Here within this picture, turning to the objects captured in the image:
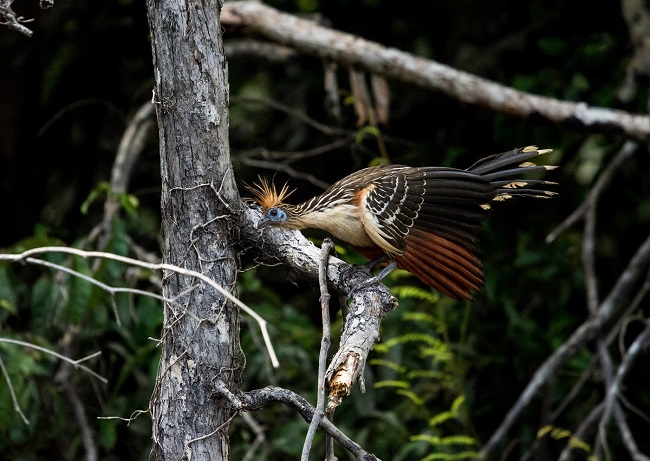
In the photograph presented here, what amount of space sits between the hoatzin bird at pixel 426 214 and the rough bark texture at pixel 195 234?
0.21 meters

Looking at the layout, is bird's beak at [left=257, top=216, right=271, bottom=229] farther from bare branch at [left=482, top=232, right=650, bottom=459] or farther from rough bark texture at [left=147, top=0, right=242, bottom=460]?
bare branch at [left=482, top=232, right=650, bottom=459]

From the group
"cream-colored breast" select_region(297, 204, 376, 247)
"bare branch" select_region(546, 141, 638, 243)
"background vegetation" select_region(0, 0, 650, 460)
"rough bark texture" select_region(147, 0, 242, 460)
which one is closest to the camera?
"rough bark texture" select_region(147, 0, 242, 460)

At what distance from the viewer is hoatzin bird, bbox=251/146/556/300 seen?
264 cm

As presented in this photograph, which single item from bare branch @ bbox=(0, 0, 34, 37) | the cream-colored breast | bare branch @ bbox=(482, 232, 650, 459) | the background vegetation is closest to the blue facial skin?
the cream-colored breast

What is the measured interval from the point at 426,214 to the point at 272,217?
44cm

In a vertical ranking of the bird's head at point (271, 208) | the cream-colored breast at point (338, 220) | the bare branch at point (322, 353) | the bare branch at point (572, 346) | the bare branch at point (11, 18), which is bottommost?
the bare branch at point (572, 346)

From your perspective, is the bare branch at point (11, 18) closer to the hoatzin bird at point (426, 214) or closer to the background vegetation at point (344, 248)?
the hoatzin bird at point (426, 214)

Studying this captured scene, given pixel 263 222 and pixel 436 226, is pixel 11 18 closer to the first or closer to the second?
pixel 263 222

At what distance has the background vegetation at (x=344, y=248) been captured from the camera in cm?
438

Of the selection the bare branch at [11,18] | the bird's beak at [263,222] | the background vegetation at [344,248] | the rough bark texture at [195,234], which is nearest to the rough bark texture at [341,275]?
the bird's beak at [263,222]

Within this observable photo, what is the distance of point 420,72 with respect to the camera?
4441 millimetres

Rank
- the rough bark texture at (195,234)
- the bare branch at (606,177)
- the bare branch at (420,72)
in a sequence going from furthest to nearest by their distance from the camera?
1. the bare branch at (606,177)
2. the bare branch at (420,72)
3. the rough bark texture at (195,234)

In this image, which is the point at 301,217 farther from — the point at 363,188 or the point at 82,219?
the point at 82,219

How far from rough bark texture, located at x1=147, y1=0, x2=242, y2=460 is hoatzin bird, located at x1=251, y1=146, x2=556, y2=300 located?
8.2 inches
